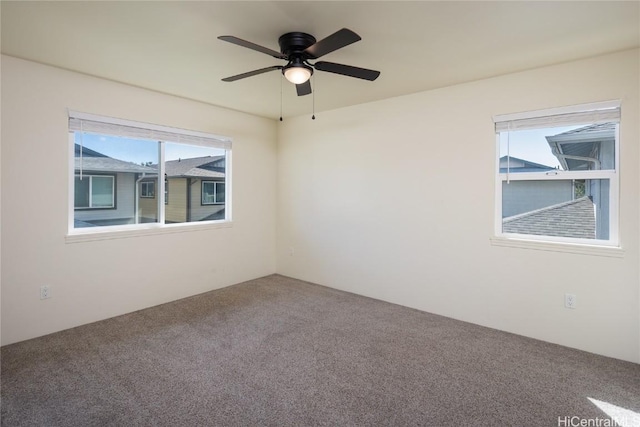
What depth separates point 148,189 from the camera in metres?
3.74

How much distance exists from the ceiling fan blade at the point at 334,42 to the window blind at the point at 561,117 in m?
1.97

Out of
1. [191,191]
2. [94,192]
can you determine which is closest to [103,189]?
[94,192]

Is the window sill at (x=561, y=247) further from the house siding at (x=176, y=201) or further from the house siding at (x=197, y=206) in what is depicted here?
the house siding at (x=176, y=201)

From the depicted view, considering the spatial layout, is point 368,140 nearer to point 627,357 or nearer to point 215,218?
point 215,218

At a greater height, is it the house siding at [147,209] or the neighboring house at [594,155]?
the neighboring house at [594,155]

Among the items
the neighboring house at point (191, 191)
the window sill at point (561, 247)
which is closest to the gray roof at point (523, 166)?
the window sill at point (561, 247)

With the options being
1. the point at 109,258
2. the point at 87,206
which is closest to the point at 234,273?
the point at 109,258

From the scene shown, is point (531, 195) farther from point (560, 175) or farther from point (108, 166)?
point (108, 166)

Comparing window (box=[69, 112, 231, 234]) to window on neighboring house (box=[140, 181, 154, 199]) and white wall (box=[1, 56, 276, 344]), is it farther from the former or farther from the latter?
white wall (box=[1, 56, 276, 344])

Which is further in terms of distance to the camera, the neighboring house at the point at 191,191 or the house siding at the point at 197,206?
the house siding at the point at 197,206

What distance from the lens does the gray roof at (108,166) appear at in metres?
3.20

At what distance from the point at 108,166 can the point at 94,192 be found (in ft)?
1.00

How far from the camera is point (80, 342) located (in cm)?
279

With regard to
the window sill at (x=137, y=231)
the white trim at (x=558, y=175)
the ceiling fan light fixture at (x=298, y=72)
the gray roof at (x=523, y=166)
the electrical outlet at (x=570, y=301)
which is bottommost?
the electrical outlet at (x=570, y=301)
